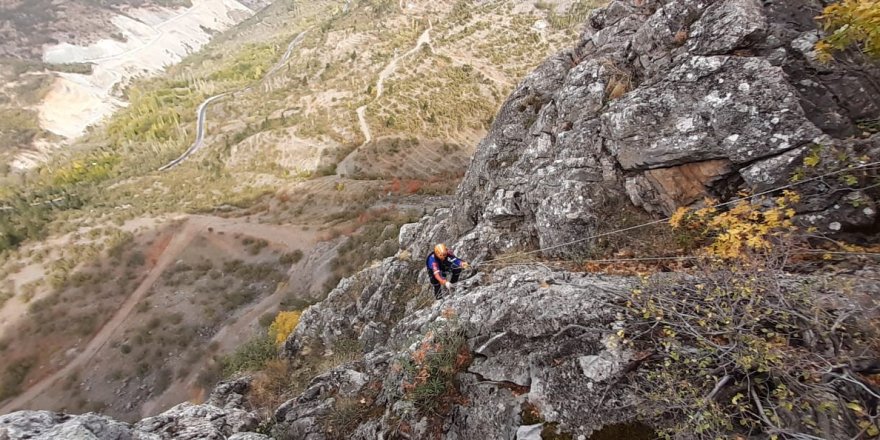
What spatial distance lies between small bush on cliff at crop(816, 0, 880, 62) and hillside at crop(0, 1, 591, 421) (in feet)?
63.2

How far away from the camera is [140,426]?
7719mm

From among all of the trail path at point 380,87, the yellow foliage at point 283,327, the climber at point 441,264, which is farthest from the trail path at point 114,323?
the climber at point 441,264

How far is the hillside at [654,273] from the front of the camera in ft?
13.8

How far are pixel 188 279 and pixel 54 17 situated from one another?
183 m

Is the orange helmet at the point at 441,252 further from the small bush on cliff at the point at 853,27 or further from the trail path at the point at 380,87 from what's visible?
the trail path at the point at 380,87

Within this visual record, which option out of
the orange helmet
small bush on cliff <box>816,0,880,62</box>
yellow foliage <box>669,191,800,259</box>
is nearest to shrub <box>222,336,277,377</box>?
the orange helmet

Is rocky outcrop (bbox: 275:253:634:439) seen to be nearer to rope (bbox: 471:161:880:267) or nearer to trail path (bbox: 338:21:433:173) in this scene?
rope (bbox: 471:161:880:267)

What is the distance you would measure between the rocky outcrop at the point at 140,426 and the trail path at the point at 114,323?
24.5 meters

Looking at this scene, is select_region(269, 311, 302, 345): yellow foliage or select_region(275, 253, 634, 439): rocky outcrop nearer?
select_region(275, 253, 634, 439): rocky outcrop

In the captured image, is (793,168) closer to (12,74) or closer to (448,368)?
(448,368)

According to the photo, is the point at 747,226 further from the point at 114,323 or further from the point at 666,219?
the point at 114,323

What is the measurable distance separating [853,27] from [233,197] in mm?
51517

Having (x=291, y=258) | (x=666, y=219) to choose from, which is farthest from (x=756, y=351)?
(x=291, y=258)

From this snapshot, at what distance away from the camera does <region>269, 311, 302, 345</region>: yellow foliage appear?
63.7ft
